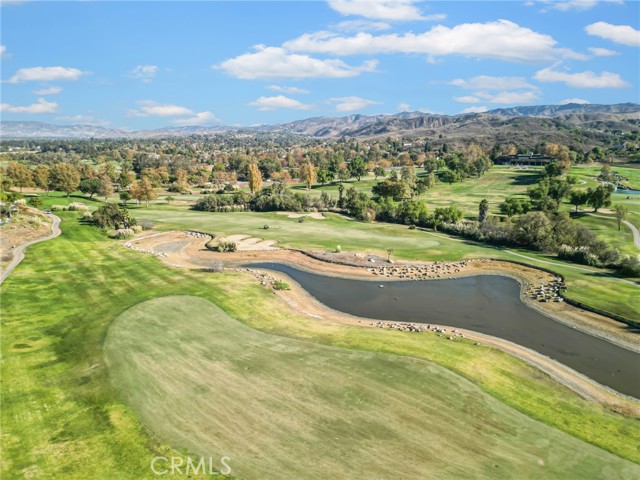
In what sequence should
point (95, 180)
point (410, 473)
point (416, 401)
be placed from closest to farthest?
point (410, 473) < point (416, 401) < point (95, 180)

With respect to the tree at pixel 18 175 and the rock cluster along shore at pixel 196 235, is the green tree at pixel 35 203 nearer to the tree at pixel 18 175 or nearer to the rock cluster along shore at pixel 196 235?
the tree at pixel 18 175

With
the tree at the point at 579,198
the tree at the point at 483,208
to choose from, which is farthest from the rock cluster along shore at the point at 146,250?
the tree at the point at 579,198

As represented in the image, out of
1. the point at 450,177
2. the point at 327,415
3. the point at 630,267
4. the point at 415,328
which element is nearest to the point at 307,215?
the point at 415,328

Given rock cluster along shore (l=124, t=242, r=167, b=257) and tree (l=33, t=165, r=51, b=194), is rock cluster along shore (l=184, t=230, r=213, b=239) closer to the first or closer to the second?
rock cluster along shore (l=124, t=242, r=167, b=257)

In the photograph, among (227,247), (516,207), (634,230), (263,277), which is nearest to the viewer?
(263,277)

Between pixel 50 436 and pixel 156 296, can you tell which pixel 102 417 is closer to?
pixel 50 436

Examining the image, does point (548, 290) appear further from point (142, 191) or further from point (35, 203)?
point (35, 203)

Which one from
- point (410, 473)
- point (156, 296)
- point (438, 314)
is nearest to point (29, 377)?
point (156, 296)
